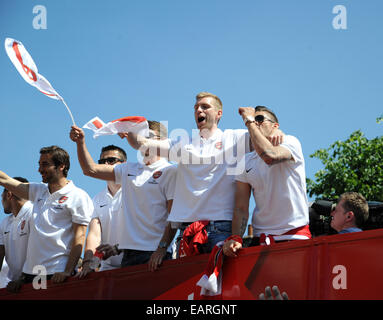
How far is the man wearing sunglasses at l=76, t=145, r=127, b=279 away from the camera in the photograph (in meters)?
5.46

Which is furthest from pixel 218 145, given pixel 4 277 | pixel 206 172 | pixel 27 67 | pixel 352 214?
pixel 4 277

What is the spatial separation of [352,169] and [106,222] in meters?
14.6

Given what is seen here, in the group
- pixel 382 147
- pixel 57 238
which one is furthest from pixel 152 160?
pixel 382 147

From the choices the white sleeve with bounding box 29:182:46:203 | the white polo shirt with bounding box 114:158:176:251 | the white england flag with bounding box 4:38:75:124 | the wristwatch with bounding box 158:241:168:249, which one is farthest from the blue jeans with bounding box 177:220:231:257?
the white sleeve with bounding box 29:182:46:203

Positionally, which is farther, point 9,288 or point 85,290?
point 9,288

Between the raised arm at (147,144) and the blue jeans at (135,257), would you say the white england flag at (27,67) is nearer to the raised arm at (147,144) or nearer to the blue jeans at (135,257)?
the raised arm at (147,144)

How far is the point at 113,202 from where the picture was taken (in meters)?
5.81

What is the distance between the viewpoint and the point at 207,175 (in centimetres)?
461

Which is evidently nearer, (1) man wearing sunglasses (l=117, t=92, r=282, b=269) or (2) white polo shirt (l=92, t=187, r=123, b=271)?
(1) man wearing sunglasses (l=117, t=92, r=282, b=269)

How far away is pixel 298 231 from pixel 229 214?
25.1 inches

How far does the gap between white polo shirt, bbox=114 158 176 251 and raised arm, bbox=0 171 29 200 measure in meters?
1.24

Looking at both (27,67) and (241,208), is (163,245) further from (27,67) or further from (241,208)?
(27,67)

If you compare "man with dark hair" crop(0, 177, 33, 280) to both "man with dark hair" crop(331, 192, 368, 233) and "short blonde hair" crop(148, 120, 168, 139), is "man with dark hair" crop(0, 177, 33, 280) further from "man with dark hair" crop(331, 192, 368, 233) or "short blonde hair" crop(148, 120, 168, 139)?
"man with dark hair" crop(331, 192, 368, 233)
